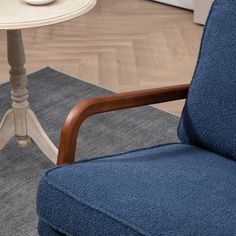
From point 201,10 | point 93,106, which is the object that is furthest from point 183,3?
point 93,106

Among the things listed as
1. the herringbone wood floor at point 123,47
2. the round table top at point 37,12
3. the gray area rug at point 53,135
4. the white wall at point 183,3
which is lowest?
the gray area rug at point 53,135

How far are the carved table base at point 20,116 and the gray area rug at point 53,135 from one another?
0.07m

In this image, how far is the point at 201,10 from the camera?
4.02 metres

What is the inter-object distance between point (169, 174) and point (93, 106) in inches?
11.7

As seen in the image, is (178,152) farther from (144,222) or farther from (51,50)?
(51,50)

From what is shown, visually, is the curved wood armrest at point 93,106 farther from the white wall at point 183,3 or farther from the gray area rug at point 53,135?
the white wall at point 183,3

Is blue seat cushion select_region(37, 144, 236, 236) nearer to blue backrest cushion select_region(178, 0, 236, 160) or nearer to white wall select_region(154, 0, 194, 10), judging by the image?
blue backrest cushion select_region(178, 0, 236, 160)

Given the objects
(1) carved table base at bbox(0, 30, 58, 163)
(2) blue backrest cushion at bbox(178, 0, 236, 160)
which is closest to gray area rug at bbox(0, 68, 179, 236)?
(1) carved table base at bbox(0, 30, 58, 163)

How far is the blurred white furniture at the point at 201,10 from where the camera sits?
3.97m

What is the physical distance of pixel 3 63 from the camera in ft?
10.9

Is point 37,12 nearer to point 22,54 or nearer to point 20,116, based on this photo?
point 22,54

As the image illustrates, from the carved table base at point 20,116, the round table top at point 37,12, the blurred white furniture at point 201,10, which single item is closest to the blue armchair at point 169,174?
the round table top at point 37,12

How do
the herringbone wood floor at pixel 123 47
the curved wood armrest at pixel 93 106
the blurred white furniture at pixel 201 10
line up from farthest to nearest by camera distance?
the blurred white furniture at pixel 201 10 < the herringbone wood floor at pixel 123 47 < the curved wood armrest at pixel 93 106

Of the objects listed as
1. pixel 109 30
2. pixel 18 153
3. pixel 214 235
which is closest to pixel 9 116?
pixel 18 153
